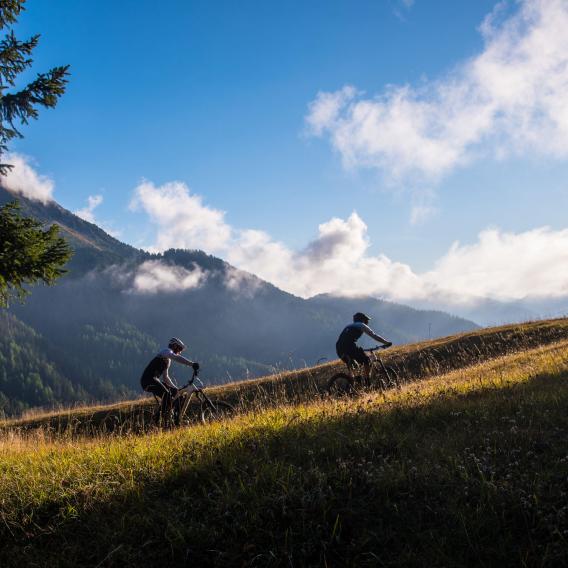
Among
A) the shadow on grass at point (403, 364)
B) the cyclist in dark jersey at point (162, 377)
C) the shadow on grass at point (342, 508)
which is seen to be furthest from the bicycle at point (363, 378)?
the shadow on grass at point (342, 508)

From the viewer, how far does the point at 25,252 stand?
11133mm

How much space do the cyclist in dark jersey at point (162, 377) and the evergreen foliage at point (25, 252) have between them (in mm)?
3776

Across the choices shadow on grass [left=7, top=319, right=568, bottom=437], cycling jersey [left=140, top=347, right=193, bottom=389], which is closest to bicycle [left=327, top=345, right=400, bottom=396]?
cycling jersey [left=140, top=347, right=193, bottom=389]

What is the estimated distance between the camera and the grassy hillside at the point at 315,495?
365cm

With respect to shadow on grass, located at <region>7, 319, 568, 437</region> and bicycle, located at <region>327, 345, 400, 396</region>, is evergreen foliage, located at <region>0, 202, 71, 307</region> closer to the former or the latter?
bicycle, located at <region>327, 345, 400, 396</region>

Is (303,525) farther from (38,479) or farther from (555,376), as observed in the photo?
(555,376)

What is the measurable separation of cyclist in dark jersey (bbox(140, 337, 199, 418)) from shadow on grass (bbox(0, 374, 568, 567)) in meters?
7.47

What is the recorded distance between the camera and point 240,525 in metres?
4.00

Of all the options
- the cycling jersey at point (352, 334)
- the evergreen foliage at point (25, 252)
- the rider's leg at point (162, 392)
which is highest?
the cycling jersey at point (352, 334)

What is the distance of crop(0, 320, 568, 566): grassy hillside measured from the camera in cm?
365

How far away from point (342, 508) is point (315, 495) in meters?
0.31

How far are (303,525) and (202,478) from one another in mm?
1483

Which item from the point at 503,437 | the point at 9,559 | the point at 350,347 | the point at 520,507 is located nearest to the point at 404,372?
the point at 350,347

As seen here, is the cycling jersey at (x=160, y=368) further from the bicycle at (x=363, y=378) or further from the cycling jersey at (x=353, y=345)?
the cycling jersey at (x=353, y=345)
